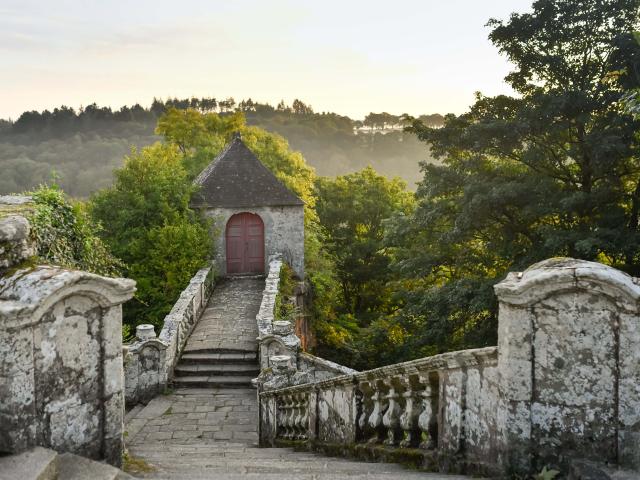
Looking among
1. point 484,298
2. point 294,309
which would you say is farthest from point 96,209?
point 484,298

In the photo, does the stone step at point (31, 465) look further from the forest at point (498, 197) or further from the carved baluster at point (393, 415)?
the forest at point (498, 197)

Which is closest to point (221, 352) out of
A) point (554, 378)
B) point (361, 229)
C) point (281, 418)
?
point (281, 418)

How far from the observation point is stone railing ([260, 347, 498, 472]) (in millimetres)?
4773

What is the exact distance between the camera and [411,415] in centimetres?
567

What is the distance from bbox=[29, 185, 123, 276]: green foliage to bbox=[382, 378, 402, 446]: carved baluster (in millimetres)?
3747

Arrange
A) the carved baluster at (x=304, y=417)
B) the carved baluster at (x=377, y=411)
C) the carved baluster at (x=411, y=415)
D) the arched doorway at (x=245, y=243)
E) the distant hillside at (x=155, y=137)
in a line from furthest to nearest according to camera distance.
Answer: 1. the distant hillside at (x=155, y=137)
2. the arched doorway at (x=245, y=243)
3. the carved baluster at (x=304, y=417)
4. the carved baluster at (x=377, y=411)
5. the carved baluster at (x=411, y=415)

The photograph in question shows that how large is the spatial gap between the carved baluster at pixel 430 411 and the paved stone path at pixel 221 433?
0.38 meters

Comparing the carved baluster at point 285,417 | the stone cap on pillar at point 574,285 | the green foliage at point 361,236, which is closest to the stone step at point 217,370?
the carved baluster at point 285,417

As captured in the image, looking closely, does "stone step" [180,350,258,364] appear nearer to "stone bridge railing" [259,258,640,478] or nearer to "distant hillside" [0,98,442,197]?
"stone bridge railing" [259,258,640,478]

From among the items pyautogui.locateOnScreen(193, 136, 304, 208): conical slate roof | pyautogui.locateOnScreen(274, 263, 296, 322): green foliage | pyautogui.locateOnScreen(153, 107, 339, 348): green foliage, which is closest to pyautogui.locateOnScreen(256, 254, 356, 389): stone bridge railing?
pyautogui.locateOnScreen(274, 263, 296, 322): green foliage

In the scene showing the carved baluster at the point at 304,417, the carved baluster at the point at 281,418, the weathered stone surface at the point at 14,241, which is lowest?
the carved baluster at the point at 281,418

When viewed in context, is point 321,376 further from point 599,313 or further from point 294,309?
point 599,313

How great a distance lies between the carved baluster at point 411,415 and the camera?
5.66 m

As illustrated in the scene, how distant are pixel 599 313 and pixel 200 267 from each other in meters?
17.8
